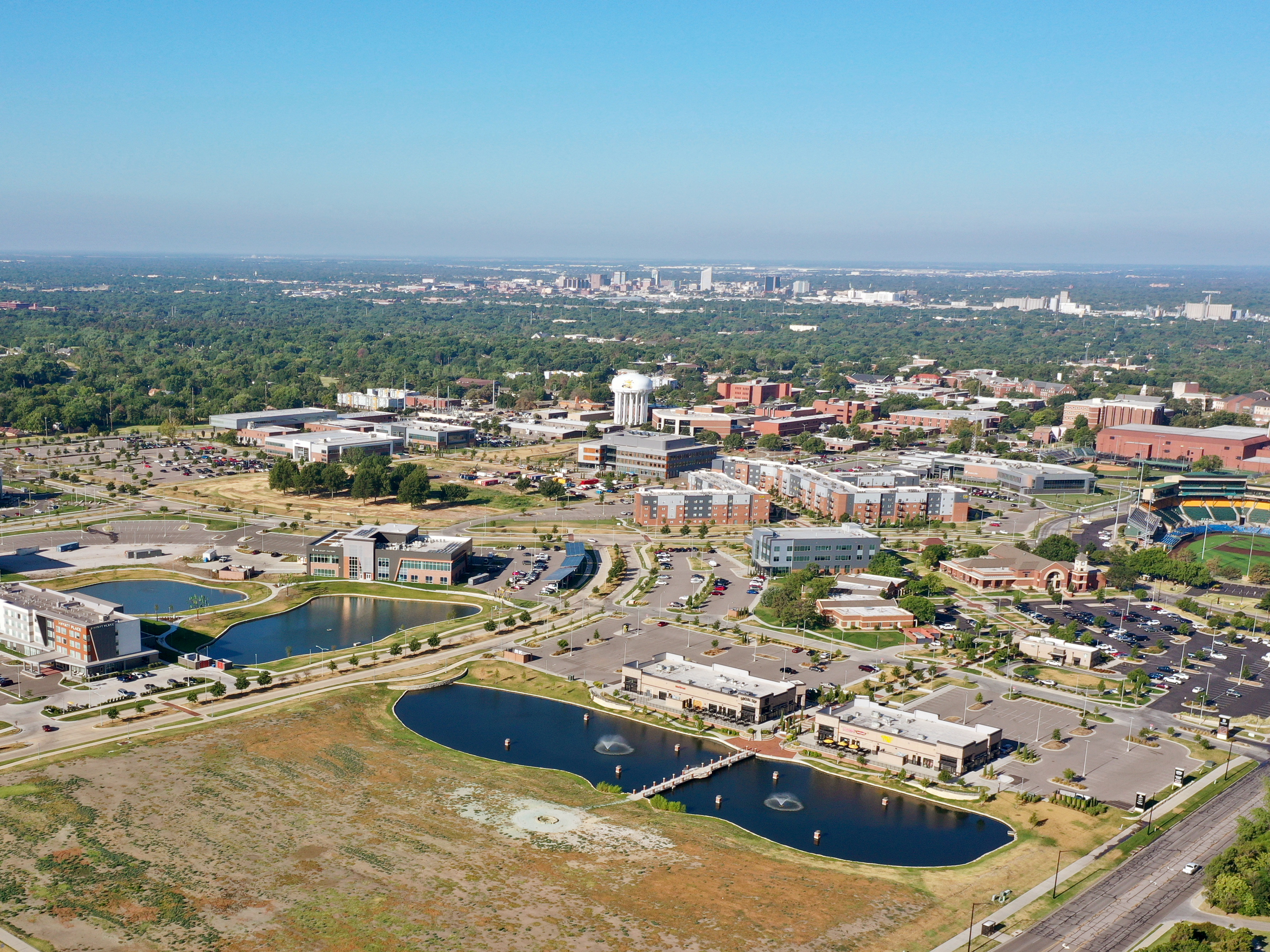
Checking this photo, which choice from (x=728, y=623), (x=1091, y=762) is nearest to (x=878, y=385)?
(x=728, y=623)

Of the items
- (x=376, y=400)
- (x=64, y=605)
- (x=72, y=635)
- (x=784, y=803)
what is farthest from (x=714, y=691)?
(x=376, y=400)

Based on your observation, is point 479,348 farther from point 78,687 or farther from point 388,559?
point 78,687

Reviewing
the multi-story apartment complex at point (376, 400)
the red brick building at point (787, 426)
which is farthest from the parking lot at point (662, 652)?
the multi-story apartment complex at point (376, 400)

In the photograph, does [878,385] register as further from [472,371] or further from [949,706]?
[949,706]

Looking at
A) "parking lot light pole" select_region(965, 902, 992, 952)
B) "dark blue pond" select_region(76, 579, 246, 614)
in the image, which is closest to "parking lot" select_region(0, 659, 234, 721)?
"dark blue pond" select_region(76, 579, 246, 614)

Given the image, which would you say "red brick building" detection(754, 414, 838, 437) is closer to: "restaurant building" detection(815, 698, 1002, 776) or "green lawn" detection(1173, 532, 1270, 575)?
"green lawn" detection(1173, 532, 1270, 575)
